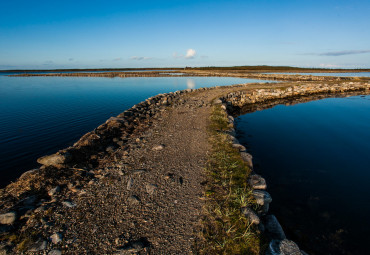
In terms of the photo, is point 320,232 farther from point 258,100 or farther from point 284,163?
point 258,100

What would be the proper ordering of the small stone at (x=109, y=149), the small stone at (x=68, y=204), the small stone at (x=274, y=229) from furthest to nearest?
the small stone at (x=109, y=149) → the small stone at (x=68, y=204) → the small stone at (x=274, y=229)

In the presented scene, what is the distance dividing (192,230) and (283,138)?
12.6 m

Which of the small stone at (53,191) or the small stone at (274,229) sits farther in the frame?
the small stone at (53,191)

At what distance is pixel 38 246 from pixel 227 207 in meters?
5.07

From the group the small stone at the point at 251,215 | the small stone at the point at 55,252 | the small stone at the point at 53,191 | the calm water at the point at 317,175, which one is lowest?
the calm water at the point at 317,175

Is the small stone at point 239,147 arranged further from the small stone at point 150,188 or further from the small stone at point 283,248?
the small stone at point 283,248

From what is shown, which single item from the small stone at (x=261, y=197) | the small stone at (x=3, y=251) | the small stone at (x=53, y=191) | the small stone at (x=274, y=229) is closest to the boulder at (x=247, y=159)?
the small stone at (x=261, y=197)

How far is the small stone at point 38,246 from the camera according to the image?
4297 mm

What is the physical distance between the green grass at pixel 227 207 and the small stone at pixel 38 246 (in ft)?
12.6

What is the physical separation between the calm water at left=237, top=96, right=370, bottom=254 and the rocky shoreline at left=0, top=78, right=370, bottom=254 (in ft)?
Result: 6.25

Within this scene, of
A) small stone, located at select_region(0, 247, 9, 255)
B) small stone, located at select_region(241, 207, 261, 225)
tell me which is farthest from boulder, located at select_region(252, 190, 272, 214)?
small stone, located at select_region(0, 247, 9, 255)

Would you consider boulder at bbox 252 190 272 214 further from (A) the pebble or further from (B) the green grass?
(A) the pebble

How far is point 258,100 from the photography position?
1129 inches

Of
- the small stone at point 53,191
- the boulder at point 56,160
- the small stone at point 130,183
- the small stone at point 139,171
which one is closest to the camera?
the small stone at point 53,191
